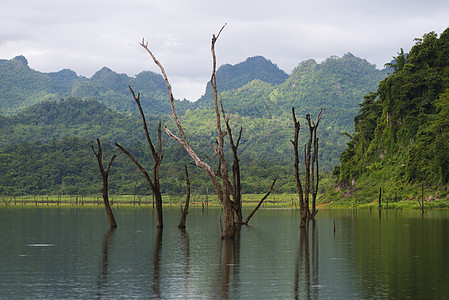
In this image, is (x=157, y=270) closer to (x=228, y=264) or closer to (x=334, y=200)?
(x=228, y=264)

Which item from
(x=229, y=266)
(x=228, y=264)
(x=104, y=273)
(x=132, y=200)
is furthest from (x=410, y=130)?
(x=104, y=273)

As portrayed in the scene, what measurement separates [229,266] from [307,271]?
4.78 meters

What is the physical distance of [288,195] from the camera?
186500 mm

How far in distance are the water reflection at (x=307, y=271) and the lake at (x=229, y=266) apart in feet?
0.16

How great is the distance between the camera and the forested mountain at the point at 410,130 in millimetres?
112850

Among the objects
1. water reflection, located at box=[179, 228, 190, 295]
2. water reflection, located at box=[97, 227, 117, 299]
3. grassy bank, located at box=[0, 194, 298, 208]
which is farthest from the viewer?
grassy bank, located at box=[0, 194, 298, 208]

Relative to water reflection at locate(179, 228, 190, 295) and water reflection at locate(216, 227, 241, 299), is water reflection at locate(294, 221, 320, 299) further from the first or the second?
water reflection at locate(179, 228, 190, 295)

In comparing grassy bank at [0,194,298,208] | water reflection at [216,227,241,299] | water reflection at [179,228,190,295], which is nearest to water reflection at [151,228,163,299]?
water reflection at [179,228,190,295]

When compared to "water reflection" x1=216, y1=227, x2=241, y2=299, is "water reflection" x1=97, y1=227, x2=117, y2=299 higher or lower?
higher

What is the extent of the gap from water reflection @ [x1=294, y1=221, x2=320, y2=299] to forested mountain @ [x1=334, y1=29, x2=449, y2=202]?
6689 cm

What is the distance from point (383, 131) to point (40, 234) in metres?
92.1

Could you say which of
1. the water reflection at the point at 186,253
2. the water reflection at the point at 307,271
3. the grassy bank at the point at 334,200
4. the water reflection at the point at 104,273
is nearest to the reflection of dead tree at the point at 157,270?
the water reflection at the point at 186,253

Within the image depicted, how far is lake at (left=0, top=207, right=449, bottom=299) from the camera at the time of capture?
27.2m

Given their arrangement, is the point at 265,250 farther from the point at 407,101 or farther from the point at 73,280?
the point at 407,101
